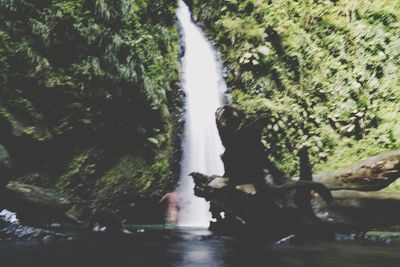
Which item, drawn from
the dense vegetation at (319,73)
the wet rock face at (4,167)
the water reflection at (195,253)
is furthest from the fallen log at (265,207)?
the dense vegetation at (319,73)

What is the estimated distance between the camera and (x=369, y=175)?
18.9 ft

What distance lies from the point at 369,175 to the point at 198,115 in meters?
8.04

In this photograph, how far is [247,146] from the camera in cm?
586

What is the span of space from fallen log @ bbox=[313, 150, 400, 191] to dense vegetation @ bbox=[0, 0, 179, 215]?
5645mm

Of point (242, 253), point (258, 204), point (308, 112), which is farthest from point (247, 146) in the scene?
point (308, 112)

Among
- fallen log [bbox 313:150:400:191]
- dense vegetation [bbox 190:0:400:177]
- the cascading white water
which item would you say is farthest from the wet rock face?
dense vegetation [bbox 190:0:400:177]

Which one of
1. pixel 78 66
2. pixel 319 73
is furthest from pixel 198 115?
pixel 78 66

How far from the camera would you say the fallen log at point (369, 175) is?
551 cm

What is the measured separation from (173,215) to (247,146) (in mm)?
6456

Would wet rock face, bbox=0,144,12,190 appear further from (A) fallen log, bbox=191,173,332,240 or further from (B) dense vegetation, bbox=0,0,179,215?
(A) fallen log, bbox=191,173,332,240

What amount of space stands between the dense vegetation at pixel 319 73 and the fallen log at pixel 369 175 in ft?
19.0

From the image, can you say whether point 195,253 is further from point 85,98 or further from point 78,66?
point 78,66

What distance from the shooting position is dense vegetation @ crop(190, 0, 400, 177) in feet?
39.2

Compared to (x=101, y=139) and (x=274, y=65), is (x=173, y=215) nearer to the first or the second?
(x=101, y=139)
